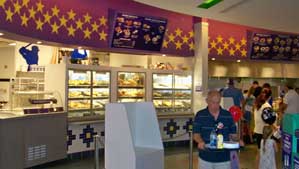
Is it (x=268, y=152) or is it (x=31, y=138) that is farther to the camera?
(x=31, y=138)

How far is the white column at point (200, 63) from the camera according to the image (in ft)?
30.7

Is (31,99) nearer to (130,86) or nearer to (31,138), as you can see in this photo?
(31,138)

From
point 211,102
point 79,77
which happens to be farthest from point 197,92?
point 211,102

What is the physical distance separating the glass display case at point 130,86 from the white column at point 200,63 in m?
1.45

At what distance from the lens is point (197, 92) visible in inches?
372

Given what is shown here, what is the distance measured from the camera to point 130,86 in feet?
28.5

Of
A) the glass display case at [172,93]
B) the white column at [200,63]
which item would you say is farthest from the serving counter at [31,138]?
the white column at [200,63]

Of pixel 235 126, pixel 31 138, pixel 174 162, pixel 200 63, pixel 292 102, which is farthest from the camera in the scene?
pixel 200 63

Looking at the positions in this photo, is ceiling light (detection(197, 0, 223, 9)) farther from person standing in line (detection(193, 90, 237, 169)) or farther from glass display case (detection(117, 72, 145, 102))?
person standing in line (detection(193, 90, 237, 169))

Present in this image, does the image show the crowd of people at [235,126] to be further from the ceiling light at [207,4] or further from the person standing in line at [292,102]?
the ceiling light at [207,4]

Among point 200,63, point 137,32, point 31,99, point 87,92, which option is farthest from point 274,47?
point 31,99

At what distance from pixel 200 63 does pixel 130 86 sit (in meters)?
1.94

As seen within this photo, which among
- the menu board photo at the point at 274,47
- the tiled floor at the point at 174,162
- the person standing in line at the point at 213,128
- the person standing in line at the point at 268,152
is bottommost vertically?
the tiled floor at the point at 174,162

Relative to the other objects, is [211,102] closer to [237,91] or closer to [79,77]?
[79,77]
